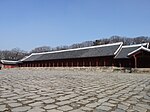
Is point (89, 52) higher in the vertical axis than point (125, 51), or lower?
higher

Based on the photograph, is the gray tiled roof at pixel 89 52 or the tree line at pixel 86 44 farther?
the tree line at pixel 86 44

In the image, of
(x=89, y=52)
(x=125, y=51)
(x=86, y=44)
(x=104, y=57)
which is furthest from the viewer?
(x=86, y=44)

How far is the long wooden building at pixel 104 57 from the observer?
2802 cm

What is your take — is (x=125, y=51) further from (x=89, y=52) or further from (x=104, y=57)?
(x=89, y=52)

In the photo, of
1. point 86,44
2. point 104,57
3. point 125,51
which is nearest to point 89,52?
point 104,57

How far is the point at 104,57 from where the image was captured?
112 feet

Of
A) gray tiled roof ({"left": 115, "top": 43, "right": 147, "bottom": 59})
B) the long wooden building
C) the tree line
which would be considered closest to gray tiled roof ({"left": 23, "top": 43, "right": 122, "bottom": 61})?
the long wooden building

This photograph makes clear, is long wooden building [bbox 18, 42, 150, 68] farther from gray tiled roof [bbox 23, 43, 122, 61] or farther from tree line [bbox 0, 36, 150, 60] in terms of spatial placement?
tree line [bbox 0, 36, 150, 60]

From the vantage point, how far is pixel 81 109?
13.3ft

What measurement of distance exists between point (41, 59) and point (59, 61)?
6.52 m

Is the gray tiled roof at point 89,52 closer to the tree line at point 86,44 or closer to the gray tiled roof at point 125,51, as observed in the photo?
the gray tiled roof at point 125,51

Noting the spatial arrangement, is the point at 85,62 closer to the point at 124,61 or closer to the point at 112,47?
the point at 112,47

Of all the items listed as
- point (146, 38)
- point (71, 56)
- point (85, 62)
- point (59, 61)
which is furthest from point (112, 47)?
point (146, 38)

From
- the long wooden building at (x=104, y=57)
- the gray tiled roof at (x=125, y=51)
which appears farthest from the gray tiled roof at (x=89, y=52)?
the gray tiled roof at (x=125, y=51)
